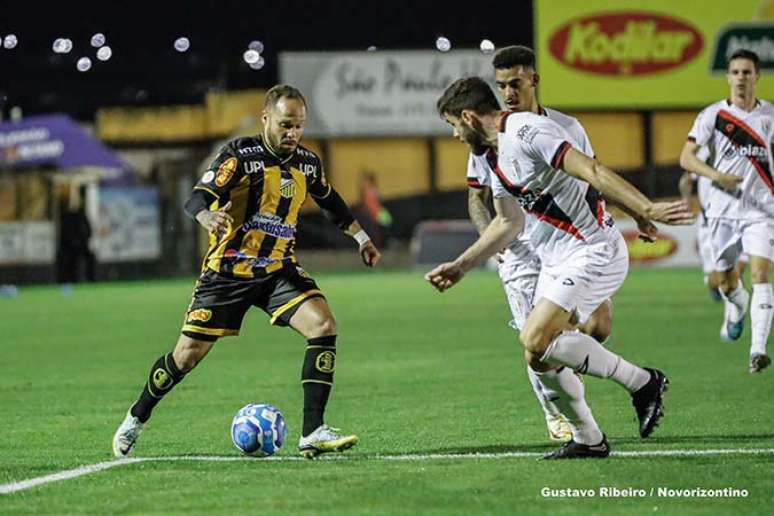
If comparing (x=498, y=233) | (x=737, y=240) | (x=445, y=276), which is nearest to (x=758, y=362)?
(x=737, y=240)

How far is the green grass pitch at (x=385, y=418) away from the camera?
255 inches

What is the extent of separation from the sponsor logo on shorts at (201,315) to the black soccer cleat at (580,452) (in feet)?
6.54

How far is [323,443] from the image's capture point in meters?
7.67

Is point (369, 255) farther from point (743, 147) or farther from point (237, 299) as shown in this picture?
point (743, 147)

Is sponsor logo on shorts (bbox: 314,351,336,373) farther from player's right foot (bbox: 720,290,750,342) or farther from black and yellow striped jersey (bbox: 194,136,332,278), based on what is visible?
player's right foot (bbox: 720,290,750,342)

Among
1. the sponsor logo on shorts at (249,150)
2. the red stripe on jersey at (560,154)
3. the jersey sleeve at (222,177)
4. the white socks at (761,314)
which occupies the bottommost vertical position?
A: the white socks at (761,314)

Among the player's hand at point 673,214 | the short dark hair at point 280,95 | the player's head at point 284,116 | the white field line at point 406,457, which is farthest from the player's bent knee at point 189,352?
the player's hand at point 673,214

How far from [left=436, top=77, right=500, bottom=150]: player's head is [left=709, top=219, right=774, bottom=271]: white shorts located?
507 cm

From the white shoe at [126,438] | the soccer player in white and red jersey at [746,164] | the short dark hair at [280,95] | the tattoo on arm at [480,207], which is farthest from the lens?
the soccer player in white and red jersey at [746,164]

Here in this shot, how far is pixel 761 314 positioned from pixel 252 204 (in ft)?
16.8

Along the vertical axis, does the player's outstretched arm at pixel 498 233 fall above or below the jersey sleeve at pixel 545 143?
below

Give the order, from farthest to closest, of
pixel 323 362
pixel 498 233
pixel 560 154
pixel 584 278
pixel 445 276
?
pixel 323 362
pixel 498 233
pixel 584 278
pixel 445 276
pixel 560 154

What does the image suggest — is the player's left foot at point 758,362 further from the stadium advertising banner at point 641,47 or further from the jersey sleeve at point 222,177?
the stadium advertising banner at point 641,47

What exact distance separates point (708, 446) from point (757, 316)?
158 inches
